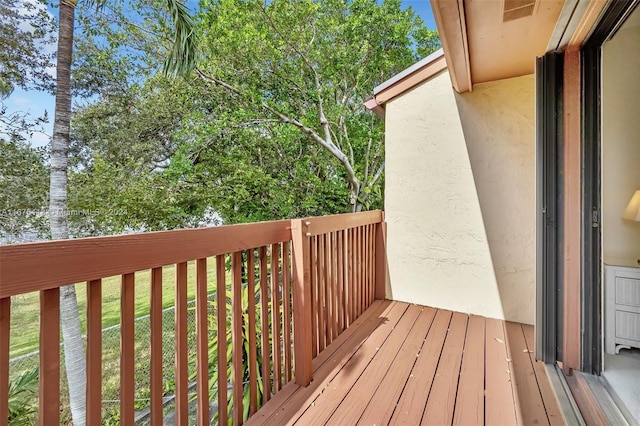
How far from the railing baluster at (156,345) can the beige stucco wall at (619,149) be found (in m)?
2.32

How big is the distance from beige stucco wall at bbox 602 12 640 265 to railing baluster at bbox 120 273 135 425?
239 centimetres

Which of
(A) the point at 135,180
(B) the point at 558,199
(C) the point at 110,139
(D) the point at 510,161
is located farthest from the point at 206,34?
(B) the point at 558,199

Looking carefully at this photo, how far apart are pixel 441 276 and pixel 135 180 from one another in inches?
268

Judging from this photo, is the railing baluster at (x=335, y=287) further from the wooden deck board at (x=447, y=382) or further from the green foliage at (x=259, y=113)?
the green foliage at (x=259, y=113)

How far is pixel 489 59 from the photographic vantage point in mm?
2361

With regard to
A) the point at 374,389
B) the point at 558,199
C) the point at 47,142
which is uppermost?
the point at 47,142

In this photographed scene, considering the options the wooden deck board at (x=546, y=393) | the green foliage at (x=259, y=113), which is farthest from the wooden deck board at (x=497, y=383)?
the green foliage at (x=259, y=113)

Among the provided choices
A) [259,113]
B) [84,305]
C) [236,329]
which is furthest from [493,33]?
[259,113]

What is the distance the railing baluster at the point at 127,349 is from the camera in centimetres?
102

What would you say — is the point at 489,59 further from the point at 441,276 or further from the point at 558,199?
the point at 441,276

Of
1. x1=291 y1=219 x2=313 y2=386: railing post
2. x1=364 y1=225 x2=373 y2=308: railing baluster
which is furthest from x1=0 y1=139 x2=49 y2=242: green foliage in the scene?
x1=291 y1=219 x2=313 y2=386: railing post

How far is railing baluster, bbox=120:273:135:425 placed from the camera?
3.36 feet

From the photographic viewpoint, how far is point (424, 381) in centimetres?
184

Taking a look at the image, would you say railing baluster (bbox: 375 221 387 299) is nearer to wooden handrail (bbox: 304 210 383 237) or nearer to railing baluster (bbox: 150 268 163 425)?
wooden handrail (bbox: 304 210 383 237)
